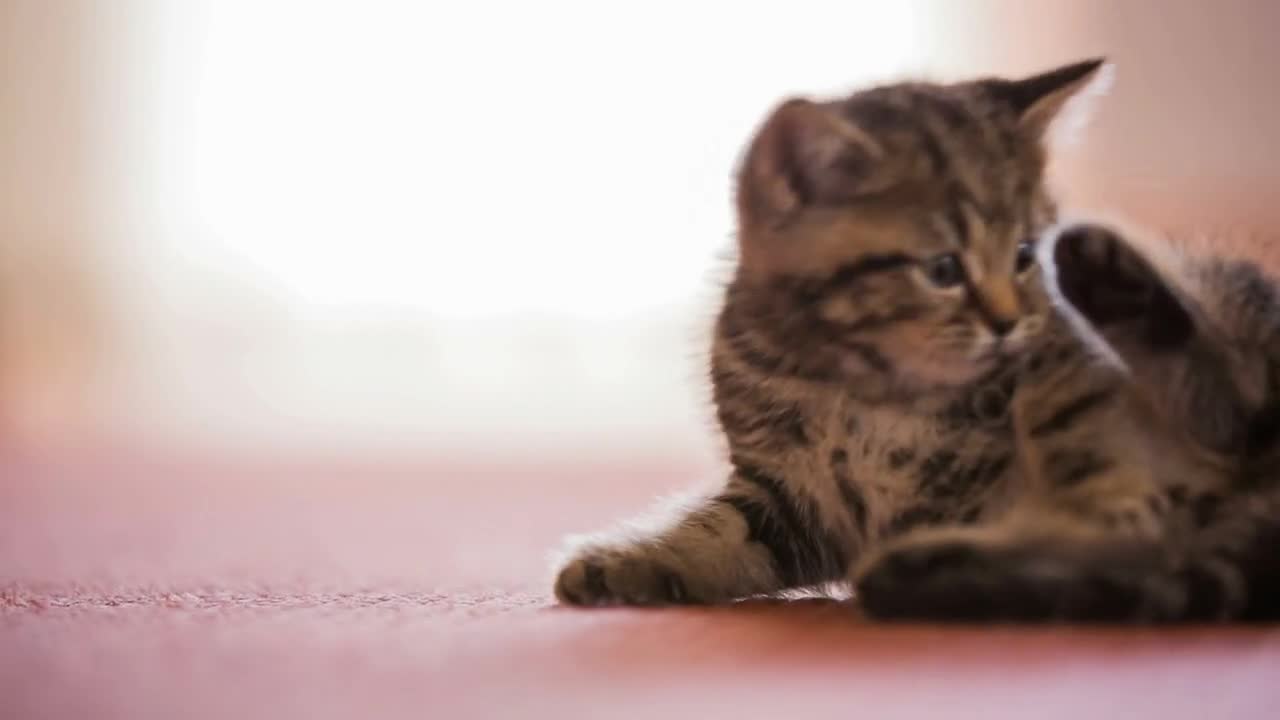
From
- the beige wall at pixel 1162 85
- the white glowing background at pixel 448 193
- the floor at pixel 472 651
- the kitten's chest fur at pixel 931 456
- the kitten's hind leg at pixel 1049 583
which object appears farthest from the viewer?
the white glowing background at pixel 448 193

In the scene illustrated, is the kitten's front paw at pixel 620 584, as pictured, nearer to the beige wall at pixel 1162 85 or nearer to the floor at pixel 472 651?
the floor at pixel 472 651

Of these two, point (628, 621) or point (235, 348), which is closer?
point (628, 621)

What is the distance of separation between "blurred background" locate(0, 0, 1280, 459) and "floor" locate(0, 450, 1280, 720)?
1.37m

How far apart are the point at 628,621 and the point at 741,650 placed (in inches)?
6.1

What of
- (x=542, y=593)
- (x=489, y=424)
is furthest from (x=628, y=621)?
(x=489, y=424)

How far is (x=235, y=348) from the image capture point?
3242 millimetres

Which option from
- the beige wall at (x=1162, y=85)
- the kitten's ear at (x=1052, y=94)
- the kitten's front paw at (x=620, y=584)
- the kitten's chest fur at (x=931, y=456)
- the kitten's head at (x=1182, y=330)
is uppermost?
the beige wall at (x=1162, y=85)

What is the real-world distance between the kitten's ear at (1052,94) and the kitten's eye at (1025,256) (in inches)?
5.0

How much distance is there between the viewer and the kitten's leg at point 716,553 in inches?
45.1

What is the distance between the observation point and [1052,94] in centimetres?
127

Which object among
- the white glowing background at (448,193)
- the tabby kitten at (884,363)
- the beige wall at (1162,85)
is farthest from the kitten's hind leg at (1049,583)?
the beige wall at (1162,85)

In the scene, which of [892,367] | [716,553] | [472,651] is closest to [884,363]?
[892,367]

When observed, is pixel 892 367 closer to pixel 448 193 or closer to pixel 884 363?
pixel 884 363

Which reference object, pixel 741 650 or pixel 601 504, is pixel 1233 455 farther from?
pixel 601 504
